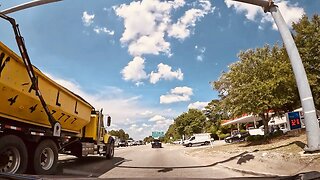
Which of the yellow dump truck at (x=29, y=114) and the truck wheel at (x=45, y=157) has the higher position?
the yellow dump truck at (x=29, y=114)

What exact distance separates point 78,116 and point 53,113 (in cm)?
293

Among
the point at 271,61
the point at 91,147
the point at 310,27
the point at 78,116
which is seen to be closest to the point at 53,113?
the point at 78,116

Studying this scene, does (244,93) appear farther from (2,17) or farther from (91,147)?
(2,17)

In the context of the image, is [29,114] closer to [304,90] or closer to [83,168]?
[83,168]

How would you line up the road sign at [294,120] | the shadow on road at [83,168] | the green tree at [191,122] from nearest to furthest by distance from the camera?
the shadow on road at [83,168], the road sign at [294,120], the green tree at [191,122]

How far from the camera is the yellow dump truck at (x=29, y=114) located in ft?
27.6

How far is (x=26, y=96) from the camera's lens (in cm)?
932

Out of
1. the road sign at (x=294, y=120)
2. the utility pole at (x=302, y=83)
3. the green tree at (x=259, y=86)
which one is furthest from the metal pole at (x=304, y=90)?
the green tree at (x=259, y=86)

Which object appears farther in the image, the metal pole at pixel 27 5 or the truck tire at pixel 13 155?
the metal pole at pixel 27 5

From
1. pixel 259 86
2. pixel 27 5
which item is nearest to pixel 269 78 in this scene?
pixel 259 86

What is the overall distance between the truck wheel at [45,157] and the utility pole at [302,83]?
8.91 meters

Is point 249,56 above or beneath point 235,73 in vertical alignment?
above

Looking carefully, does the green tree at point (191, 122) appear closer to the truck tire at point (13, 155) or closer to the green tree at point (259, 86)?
the green tree at point (259, 86)

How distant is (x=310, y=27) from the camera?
27.8 metres
